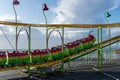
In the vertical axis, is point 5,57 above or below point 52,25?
below

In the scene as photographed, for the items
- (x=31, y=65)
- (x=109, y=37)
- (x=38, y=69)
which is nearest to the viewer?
(x=31, y=65)

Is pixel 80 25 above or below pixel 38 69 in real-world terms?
above

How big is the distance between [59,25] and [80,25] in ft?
5.94

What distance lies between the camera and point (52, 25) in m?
21.1

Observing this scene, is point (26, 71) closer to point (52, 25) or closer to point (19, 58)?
point (19, 58)

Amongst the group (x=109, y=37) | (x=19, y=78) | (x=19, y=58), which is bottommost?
(x=19, y=78)

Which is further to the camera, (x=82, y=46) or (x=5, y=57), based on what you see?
(x=82, y=46)

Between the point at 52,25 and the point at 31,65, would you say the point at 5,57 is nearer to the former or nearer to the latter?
the point at 31,65

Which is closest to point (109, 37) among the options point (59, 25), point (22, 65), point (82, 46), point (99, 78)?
point (82, 46)

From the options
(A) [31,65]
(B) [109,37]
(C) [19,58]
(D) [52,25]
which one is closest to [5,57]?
(C) [19,58]

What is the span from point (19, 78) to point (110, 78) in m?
6.02

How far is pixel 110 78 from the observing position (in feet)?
58.4

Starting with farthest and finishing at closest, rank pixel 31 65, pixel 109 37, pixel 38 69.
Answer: pixel 109 37
pixel 38 69
pixel 31 65

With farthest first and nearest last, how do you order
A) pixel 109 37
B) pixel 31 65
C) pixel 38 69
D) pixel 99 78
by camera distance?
pixel 109 37 < pixel 38 69 < pixel 31 65 < pixel 99 78
